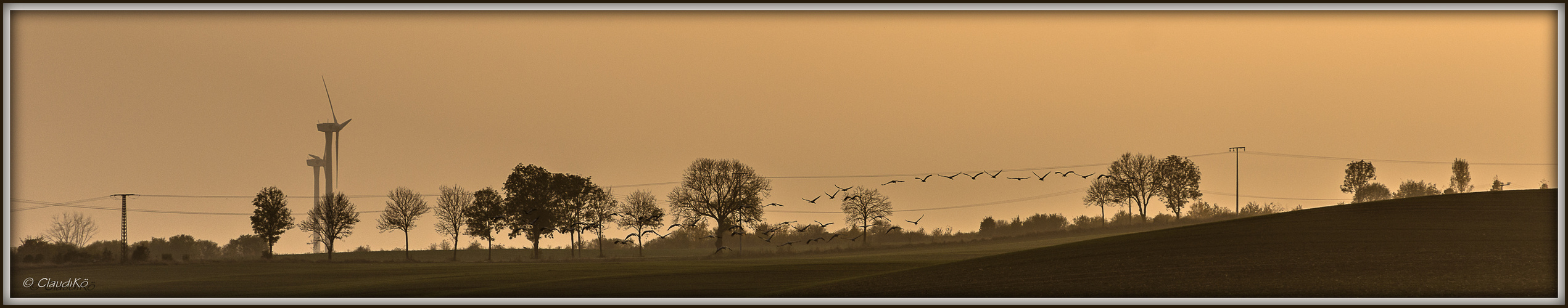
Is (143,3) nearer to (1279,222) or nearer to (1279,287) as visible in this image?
(1279,287)

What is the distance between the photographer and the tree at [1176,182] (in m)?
128

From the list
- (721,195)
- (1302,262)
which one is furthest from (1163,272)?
(721,195)

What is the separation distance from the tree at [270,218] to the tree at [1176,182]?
328 feet

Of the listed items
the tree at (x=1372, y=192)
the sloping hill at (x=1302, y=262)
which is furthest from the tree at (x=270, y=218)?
the tree at (x=1372, y=192)

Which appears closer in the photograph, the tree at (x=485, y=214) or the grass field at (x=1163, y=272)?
the grass field at (x=1163, y=272)

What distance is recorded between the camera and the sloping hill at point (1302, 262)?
1572 inches

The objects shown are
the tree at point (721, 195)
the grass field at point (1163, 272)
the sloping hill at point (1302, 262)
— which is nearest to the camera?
the sloping hill at point (1302, 262)

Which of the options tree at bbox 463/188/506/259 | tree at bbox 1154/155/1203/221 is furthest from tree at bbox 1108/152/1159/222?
tree at bbox 463/188/506/259

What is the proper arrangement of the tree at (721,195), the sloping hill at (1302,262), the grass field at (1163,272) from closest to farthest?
1. the sloping hill at (1302,262)
2. the grass field at (1163,272)
3. the tree at (721,195)

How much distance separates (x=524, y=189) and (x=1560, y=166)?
90.0 meters

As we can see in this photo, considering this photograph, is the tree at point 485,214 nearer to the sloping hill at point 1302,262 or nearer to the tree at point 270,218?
the tree at point 270,218

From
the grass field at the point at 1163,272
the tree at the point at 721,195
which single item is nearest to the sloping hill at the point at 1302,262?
the grass field at the point at 1163,272

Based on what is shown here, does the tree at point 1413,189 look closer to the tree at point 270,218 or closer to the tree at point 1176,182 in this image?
the tree at point 1176,182

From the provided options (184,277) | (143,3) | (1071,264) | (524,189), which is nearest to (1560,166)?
(1071,264)
